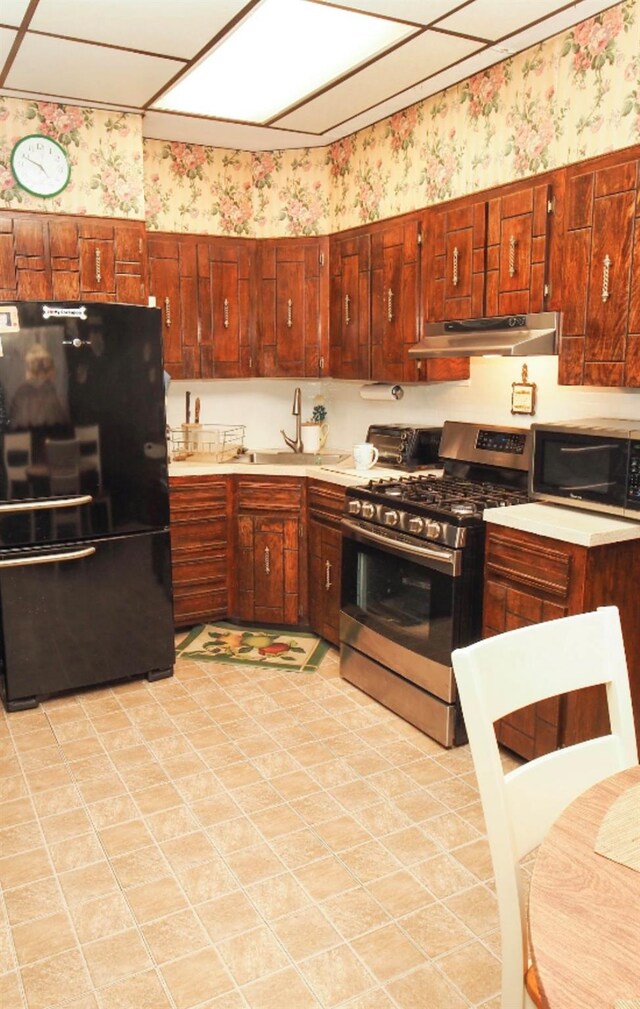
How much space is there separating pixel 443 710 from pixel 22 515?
1.85m

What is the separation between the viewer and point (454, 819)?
8.16 feet

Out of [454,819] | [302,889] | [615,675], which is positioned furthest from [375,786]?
[615,675]

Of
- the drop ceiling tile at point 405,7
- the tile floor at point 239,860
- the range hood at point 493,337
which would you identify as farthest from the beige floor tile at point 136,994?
the drop ceiling tile at point 405,7

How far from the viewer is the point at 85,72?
3.15m

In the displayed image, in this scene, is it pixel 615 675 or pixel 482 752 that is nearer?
pixel 482 752

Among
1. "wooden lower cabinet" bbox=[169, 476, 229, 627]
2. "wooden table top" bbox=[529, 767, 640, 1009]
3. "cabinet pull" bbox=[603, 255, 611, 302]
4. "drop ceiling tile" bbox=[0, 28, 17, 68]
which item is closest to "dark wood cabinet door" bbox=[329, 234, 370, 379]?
"wooden lower cabinet" bbox=[169, 476, 229, 627]

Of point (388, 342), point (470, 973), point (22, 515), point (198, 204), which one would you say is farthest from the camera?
point (198, 204)

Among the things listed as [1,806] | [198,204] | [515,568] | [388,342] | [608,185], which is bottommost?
[1,806]

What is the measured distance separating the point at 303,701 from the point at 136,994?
1618 mm

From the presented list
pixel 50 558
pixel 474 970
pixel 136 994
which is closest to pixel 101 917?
pixel 136 994

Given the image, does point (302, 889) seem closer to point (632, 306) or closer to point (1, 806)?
point (1, 806)

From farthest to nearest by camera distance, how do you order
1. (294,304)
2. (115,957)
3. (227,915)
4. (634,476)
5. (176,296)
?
(294,304), (176,296), (634,476), (227,915), (115,957)

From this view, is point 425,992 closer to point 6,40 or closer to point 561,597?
point 561,597

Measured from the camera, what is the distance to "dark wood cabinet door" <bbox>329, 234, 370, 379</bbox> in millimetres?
3980
